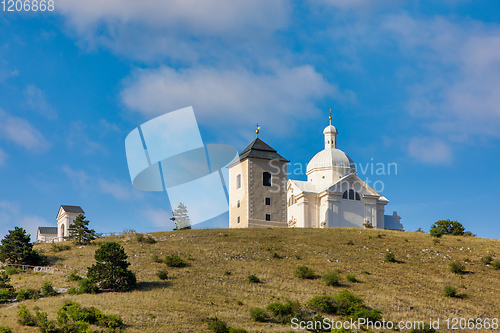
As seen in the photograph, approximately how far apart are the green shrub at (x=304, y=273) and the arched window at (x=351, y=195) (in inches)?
1250

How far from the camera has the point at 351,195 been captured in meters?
81.9

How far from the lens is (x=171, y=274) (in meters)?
49.8

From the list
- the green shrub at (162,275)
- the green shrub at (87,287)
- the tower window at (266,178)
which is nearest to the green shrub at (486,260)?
the tower window at (266,178)

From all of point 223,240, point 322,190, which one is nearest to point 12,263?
point 223,240

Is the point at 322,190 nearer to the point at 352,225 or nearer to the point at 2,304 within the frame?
the point at 352,225

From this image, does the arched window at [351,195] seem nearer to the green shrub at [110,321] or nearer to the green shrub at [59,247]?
the green shrub at [59,247]

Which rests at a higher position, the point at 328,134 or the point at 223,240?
the point at 328,134

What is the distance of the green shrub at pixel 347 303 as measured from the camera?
141ft

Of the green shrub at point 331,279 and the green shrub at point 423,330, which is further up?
the green shrub at point 331,279

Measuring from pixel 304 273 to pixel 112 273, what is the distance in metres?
16.2

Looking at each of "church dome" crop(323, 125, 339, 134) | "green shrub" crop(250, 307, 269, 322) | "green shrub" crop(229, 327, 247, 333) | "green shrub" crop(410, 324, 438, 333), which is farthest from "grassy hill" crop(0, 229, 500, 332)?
"church dome" crop(323, 125, 339, 134)

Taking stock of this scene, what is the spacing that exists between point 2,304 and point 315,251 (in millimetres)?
29182

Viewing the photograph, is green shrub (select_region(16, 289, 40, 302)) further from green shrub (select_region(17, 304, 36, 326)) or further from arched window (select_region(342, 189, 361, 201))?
arched window (select_region(342, 189, 361, 201))

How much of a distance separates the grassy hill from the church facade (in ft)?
19.3
